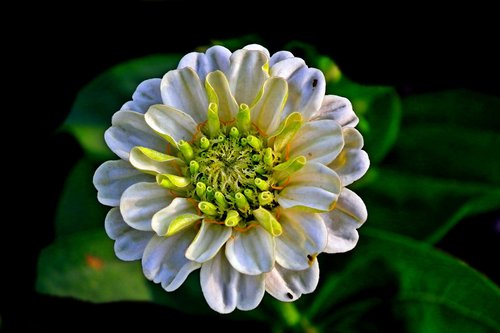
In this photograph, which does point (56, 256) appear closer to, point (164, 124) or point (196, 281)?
point (196, 281)

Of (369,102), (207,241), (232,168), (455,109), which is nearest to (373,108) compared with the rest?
(369,102)

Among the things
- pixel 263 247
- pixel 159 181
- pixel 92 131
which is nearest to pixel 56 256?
pixel 92 131

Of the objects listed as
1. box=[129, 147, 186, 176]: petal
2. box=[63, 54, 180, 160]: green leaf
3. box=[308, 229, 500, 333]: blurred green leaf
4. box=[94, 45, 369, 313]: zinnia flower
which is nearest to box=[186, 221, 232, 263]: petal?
box=[94, 45, 369, 313]: zinnia flower

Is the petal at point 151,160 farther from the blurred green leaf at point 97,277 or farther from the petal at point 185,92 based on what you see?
the blurred green leaf at point 97,277

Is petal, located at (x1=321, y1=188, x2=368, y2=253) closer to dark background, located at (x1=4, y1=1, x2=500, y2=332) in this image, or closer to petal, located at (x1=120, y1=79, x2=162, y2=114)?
petal, located at (x1=120, y1=79, x2=162, y2=114)

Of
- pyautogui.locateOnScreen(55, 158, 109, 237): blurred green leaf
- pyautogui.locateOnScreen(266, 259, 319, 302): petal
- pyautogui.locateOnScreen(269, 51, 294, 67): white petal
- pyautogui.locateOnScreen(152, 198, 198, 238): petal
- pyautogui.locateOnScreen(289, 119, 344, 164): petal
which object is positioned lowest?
pyautogui.locateOnScreen(55, 158, 109, 237): blurred green leaf

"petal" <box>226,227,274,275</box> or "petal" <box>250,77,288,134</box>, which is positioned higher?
"petal" <box>250,77,288,134</box>

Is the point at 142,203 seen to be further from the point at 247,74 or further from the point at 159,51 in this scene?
the point at 159,51
